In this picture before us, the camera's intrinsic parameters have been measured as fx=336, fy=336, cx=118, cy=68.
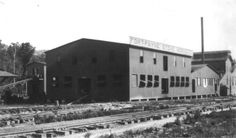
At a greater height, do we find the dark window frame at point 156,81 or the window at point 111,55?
the window at point 111,55

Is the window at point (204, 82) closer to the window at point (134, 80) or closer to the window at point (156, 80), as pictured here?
the window at point (156, 80)

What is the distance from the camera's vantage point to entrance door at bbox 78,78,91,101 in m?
37.0

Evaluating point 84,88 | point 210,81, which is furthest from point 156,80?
point 210,81

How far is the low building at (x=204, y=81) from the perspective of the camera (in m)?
48.6

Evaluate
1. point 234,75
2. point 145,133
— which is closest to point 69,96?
point 145,133

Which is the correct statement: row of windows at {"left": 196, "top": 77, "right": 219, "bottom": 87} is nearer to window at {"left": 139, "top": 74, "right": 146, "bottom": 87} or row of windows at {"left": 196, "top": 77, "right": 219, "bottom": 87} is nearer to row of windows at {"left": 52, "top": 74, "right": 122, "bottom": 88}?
window at {"left": 139, "top": 74, "right": 146, "bottom": 87}

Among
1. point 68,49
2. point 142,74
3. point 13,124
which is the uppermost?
point 68,49

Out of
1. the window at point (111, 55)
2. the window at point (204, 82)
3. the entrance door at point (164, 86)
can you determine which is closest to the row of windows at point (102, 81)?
the window at point (111, 55)

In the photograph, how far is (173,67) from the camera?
139ft

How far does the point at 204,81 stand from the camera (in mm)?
51281

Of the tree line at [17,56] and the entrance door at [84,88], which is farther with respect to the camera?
the tree line at [17,56]

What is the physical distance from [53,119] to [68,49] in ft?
76.1

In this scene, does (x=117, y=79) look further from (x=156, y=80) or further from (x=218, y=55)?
(x=218, y=55)

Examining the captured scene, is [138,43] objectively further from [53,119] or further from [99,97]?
[53,119]
